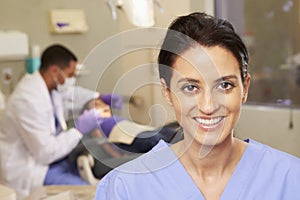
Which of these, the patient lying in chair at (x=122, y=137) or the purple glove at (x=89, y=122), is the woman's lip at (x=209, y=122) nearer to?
the patient lying in chair at (x=122, y=137)

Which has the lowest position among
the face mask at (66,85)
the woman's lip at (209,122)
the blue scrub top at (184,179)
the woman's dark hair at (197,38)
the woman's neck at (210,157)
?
the face mask at (66,85)

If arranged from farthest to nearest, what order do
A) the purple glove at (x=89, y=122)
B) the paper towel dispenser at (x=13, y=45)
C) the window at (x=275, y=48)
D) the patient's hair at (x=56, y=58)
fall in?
the window at (x=275, y=48) → the paper towel dispenser at (x=13, y=45) → the patient's hair at (x=56, y=58) → the purple glove at (x=89, y=122)

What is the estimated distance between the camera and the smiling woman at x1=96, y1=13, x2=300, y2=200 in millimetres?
512

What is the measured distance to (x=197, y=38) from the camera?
515 mm

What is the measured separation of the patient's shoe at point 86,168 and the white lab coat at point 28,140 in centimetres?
11

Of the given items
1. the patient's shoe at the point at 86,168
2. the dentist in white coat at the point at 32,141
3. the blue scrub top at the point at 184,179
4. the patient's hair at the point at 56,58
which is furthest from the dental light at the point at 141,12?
the patient's hair at the point at 56,58

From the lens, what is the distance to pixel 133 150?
0.61 meters

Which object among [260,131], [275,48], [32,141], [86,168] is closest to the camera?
[260,131]

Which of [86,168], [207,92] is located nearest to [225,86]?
[207,92]

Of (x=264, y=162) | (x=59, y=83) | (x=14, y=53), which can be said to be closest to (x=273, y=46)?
(x=59, y=83)

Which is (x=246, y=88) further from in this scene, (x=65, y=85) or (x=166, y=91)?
(x=65, y=85)

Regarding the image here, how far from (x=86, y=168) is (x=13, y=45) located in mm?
833

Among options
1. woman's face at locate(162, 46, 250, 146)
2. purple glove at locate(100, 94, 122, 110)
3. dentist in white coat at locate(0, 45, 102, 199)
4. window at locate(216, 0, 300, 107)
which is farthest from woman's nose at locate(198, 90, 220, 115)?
window at locate(216, 0, 300, 107)

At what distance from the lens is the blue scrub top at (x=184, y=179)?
1.82 feet
